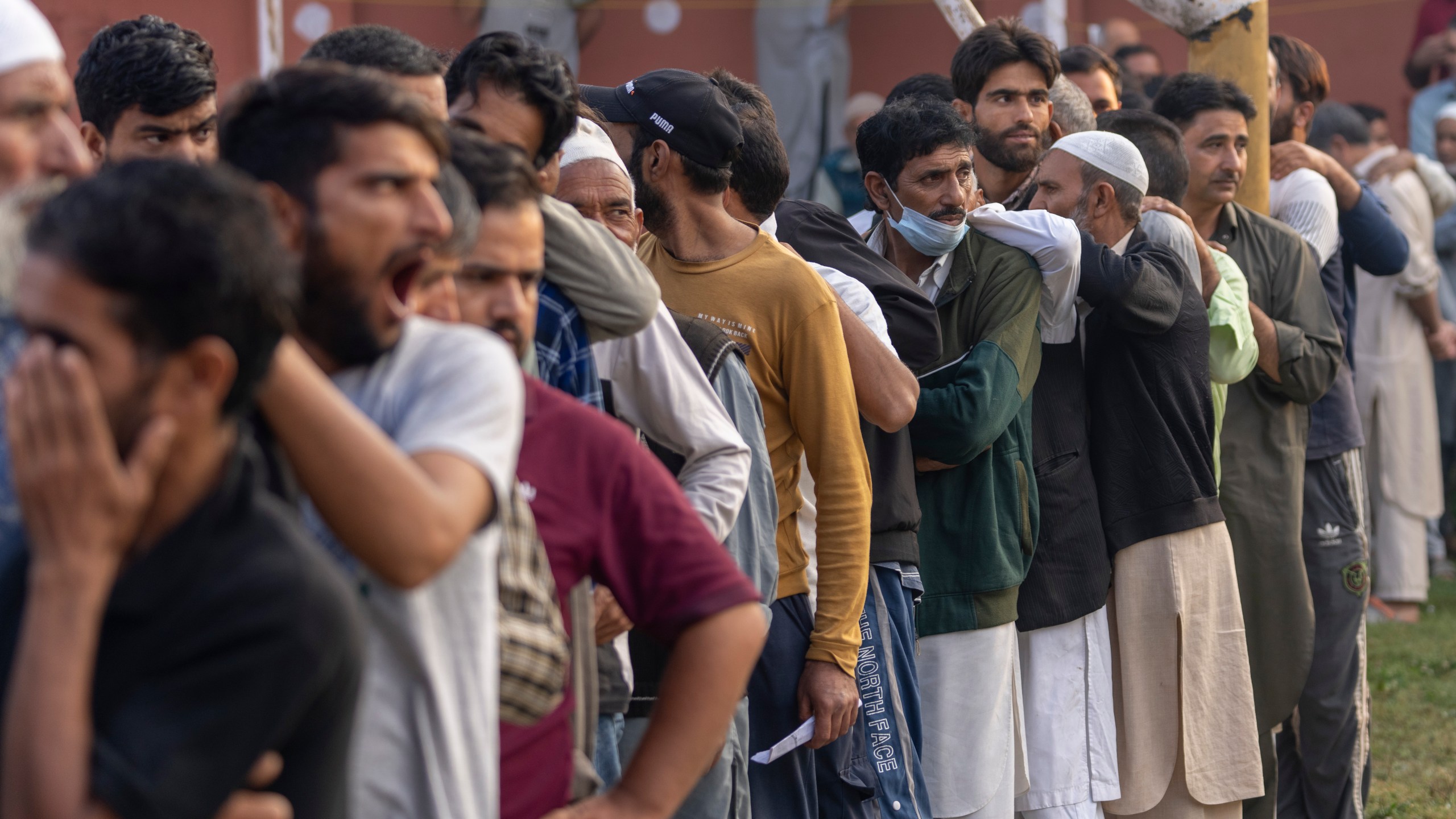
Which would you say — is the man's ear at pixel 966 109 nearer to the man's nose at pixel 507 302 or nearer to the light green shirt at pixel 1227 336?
the light green shirt at pixel 1227 336

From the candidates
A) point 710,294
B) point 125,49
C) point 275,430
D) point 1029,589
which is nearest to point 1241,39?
point 1029,589

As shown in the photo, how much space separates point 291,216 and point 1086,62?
459 cm

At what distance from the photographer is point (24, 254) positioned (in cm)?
104

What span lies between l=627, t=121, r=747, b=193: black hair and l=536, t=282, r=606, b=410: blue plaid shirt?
77 centimetres

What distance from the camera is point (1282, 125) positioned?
5402mm

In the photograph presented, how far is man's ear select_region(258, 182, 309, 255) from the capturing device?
1.29m

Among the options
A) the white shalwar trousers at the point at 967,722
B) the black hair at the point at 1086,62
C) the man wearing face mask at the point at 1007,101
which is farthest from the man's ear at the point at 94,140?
the black hair at the point at 1086,62

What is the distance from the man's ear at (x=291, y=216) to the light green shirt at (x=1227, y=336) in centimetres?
291

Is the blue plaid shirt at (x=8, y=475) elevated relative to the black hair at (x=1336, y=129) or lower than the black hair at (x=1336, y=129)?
lower

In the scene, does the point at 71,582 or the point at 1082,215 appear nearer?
the point at 71,582

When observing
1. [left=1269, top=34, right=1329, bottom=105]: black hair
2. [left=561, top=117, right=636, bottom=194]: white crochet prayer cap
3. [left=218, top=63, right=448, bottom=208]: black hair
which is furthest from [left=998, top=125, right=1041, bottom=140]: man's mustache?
[left=218, top=63, right=448, bottom=208]: black hair

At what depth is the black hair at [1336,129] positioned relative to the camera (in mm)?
7008

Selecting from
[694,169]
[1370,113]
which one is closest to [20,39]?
[694,169]

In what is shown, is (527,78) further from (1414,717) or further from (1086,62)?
(1414,717)
